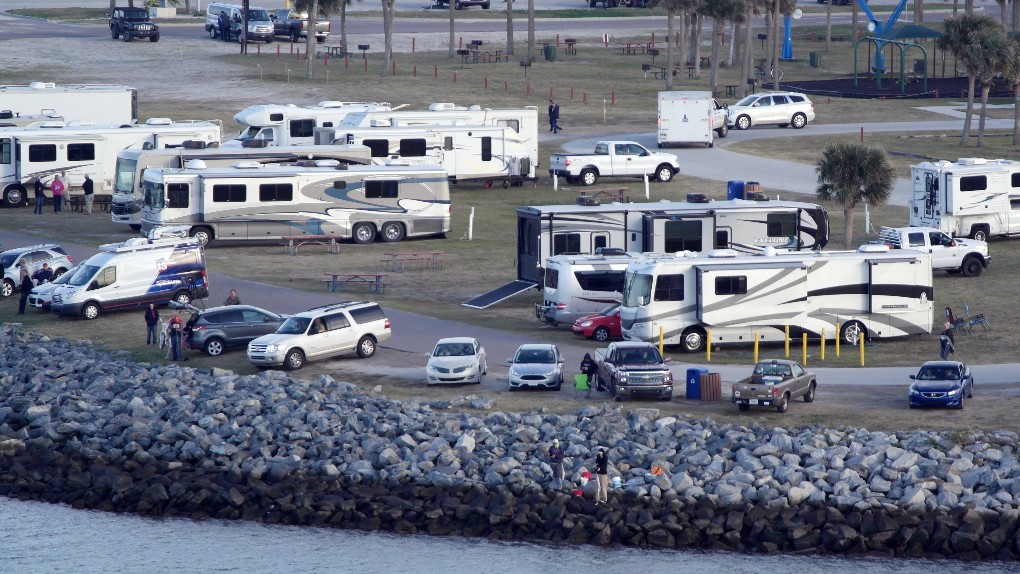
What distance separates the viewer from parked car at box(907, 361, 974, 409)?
31.6 m

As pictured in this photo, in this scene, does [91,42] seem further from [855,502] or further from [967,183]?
[855,502]

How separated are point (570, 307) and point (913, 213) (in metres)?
16.3

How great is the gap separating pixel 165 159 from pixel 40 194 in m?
6.39

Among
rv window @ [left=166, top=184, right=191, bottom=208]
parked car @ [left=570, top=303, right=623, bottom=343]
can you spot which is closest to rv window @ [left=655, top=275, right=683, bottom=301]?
parked car @ [left=570, top=303, right=623, bottom=343]

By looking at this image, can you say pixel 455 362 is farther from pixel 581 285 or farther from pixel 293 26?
pixel 293 26

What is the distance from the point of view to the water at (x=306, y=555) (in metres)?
27.2

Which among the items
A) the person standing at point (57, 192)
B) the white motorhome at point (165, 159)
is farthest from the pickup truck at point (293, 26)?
the white motorhome at point (165, 159)

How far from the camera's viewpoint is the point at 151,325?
39469mm

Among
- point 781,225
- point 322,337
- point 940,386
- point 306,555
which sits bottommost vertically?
point 306,555

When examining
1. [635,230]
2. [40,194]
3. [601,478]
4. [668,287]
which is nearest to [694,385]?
[668,287]

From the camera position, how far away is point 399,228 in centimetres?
5234

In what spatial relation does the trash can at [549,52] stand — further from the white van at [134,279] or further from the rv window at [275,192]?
the white van at [134,279]

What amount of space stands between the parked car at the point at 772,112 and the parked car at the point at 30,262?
37567mm

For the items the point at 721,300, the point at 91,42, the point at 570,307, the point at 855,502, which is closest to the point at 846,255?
the point at 721,300
